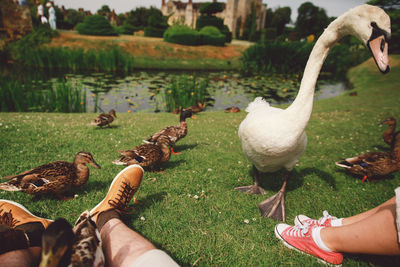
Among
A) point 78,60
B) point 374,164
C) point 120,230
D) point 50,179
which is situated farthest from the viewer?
point 78,60

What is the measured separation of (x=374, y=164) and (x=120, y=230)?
499cm

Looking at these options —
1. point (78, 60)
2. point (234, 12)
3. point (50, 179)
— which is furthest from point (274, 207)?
point (234, 12)

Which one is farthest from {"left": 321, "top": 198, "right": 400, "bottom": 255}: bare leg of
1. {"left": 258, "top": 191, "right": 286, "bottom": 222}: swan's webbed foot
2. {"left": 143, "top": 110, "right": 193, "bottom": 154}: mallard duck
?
{"left": 143, "top": 110, "right": 193, "bottom": 154}: mallard duck

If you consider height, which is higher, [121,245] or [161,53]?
[161,53]

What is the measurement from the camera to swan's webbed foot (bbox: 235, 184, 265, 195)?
3973mm

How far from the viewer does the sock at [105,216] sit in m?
2.56

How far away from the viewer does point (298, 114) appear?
298 cm

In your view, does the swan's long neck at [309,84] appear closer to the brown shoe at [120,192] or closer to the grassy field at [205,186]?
the grassy field at [205,186]

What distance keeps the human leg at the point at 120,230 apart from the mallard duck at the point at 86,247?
0.20 m

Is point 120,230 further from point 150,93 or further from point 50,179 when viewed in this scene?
point 150,93

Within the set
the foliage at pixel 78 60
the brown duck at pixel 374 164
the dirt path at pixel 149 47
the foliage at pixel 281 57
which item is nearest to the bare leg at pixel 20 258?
the brown duck at pixel 374 164

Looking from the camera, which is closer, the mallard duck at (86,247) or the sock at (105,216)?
the mallard duck at (86,247)

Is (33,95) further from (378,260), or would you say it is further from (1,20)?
(1,20)

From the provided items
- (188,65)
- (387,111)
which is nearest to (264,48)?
(188,65)
